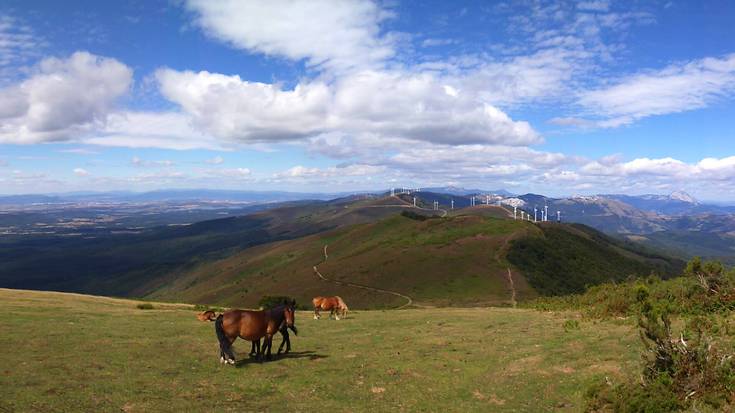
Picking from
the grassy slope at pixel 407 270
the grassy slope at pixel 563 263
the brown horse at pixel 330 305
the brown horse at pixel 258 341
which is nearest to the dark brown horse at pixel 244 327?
the brown horse at pixel 258 341

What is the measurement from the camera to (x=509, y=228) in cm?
14775

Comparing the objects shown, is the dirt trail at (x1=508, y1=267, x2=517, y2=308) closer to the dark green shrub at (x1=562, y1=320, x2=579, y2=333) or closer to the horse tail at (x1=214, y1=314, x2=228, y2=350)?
the dark green shrub at (x1=562, y1=320, x2=579, y2=333)

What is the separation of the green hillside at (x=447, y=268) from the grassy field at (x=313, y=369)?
65.4 metres

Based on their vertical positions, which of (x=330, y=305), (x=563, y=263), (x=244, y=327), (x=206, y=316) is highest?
(x=244, y=327)

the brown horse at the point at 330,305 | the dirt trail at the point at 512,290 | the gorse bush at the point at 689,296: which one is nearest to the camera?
the gorse bush at the point at 689,296

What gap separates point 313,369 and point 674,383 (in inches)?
511

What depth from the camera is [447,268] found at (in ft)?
372

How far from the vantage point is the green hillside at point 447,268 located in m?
100

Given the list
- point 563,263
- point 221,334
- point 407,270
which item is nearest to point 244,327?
point 221,334

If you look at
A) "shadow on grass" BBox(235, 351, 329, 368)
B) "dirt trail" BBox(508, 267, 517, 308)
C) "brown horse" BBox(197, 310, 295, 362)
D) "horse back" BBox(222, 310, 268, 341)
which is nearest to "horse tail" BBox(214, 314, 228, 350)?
"horse back" BBox(222, 310, 268, 341)

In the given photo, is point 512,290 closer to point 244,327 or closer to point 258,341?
point 258,341

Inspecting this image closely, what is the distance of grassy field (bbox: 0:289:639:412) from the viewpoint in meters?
15.2

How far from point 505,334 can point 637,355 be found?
945cm

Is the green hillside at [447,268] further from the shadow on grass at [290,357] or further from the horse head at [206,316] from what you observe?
the shadow on grass at [290,357]
